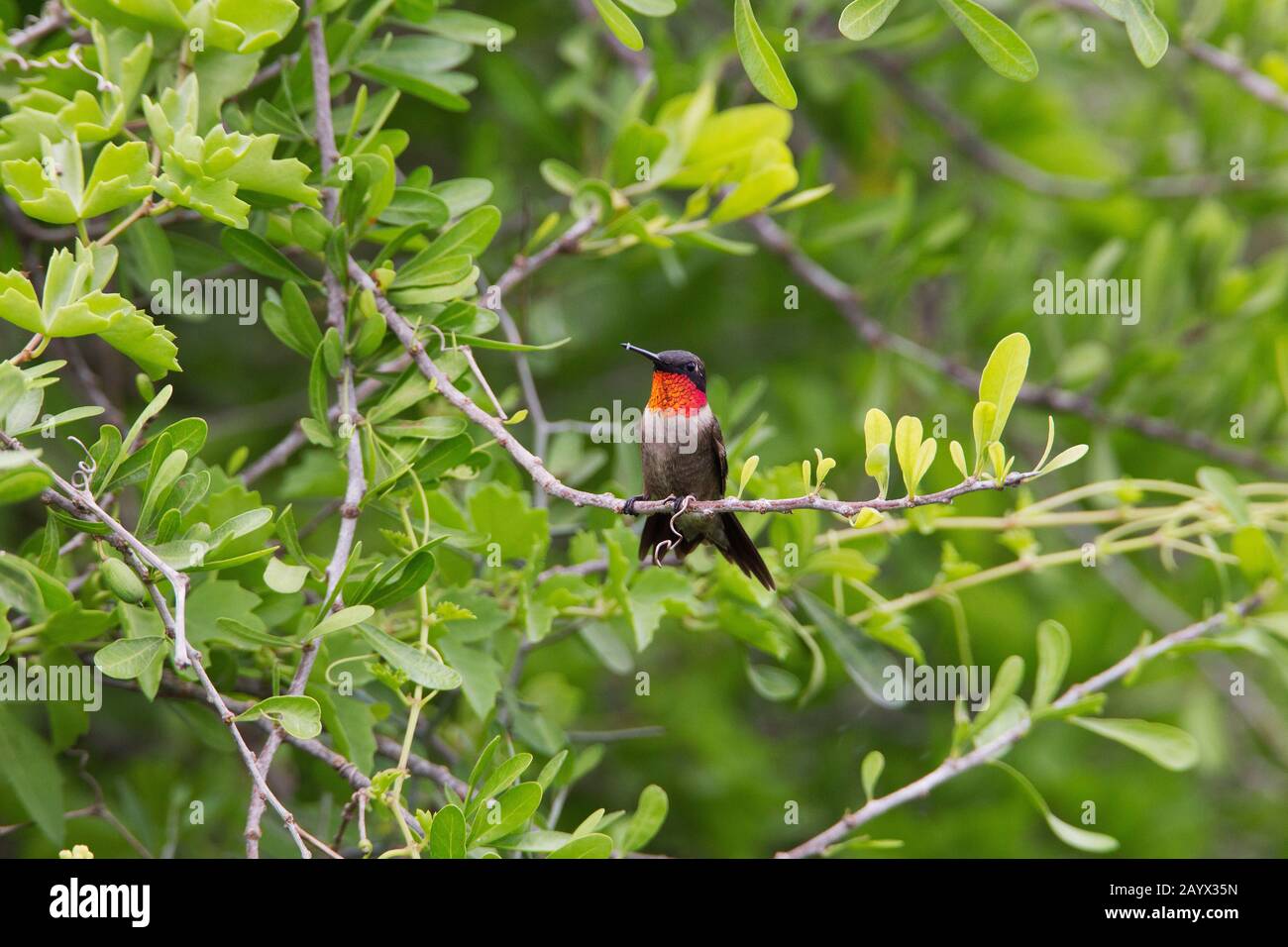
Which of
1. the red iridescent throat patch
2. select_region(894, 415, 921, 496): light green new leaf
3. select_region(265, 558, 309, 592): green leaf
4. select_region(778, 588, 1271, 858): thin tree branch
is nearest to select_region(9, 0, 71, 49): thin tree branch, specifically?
select_region(265, 558, 309, 592): green leaf

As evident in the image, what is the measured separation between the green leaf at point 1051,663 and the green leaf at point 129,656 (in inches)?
79.1

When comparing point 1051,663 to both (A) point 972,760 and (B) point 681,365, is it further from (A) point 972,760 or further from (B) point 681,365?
(B) point 681,365

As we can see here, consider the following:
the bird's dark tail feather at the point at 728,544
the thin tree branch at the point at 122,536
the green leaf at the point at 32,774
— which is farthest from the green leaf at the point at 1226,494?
the green leaf at the point at 32,774

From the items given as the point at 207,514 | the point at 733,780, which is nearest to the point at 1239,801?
the point at 733,780

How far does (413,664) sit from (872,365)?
2676 mm

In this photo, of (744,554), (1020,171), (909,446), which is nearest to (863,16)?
(909,446)

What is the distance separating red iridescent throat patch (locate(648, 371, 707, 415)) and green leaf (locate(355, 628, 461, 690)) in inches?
52.2

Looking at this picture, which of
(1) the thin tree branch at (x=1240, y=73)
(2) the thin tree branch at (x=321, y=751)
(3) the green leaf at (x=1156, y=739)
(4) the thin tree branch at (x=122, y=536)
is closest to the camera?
(4) the thin tree branch at (x=122, y=536)

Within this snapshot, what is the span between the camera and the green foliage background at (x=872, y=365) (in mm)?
4203

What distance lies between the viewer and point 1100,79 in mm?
6375

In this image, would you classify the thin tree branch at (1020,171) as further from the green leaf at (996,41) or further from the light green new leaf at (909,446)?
the light green new leaf at (909,446)

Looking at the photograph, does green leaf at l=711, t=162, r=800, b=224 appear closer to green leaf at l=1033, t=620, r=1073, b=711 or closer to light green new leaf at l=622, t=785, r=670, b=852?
green leaf at l=1033, t=620, r=1073, b=711

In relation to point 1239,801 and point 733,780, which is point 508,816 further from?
point 1239,801

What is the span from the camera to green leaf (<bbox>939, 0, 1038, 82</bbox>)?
2.18 metres
